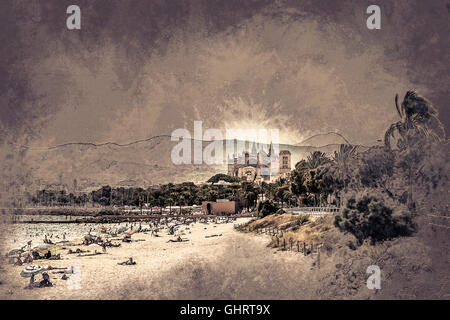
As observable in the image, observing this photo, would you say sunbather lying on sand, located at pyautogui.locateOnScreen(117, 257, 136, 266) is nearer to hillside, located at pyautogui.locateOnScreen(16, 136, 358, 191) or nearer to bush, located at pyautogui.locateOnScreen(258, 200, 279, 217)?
hillside, located at pyautogui.locateOnScreen(16, 136, 358, 191)

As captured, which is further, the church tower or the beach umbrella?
the church tower

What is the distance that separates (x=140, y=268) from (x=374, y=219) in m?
14.8

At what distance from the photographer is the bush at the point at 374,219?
20344 millimetres

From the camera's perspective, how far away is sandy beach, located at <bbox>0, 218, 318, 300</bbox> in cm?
2298

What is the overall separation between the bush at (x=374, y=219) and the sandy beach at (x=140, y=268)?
4933 mm

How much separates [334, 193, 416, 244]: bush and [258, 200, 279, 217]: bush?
58.0 feet

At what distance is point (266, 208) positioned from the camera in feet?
129

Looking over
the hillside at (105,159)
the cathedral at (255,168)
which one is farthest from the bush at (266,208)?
the cathedral at (255,168)

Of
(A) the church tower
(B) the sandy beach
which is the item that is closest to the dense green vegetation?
(A) the church tower

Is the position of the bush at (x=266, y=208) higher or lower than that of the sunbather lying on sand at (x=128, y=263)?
higher

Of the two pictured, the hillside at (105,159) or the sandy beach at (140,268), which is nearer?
the sandy beach at (140,268)

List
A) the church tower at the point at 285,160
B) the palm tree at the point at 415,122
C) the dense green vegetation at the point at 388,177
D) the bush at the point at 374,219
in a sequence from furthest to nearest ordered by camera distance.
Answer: the church tower at the point at 285,160 < the palm tree at the point at 415,122 < the dense green vegetation at the point at 388,177 < the bush at the point at 374,219

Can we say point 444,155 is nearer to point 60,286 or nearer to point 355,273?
point 355,273

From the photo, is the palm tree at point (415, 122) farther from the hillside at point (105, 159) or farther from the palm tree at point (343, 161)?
the hillside at point (105, 159)
